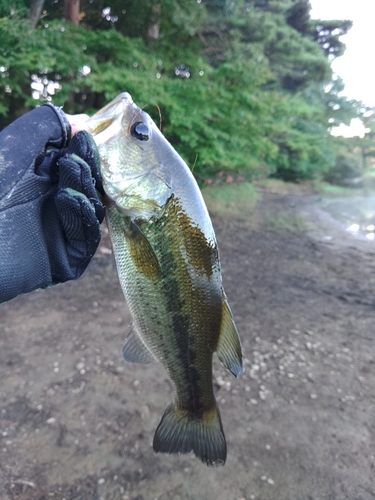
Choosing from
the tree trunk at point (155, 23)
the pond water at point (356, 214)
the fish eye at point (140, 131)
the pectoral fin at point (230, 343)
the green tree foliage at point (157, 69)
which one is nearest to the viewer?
the fish eye at point (140, 131)

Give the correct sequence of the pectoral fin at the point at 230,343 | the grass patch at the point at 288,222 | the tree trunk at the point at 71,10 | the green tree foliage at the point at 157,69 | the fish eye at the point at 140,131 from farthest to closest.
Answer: the grass patch at the point at 288,222
the tree trunk at the point at 71,10
the green tree foliage at the point at 157,69
the pectoral fin at the point at 230,343
the fish eye at the point at 140,131

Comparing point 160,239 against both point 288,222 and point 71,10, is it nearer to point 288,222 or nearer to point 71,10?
point 71,10

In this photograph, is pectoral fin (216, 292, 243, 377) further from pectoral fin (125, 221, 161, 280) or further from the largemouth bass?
pectoral fin (125, 221, 161, 280)

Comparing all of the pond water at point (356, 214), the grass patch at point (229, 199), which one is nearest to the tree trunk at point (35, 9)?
the grass patch at point (229, 199)

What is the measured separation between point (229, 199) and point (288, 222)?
122 inches

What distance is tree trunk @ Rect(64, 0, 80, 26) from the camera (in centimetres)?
783

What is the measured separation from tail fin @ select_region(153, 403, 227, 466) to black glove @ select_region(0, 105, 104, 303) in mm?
983

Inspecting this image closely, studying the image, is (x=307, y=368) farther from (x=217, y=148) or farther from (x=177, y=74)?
(x=177, y=74)

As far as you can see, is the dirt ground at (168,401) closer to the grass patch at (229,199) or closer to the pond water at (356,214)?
the grass patch at (229,199)

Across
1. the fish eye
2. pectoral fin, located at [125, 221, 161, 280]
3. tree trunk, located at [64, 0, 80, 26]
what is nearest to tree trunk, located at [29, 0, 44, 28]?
tree trunk, located at [64, 0, 80, 26]

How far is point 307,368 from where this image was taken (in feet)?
14.8

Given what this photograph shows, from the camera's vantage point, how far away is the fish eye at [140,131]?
168cm

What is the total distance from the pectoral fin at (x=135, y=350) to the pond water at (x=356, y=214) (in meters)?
11.2

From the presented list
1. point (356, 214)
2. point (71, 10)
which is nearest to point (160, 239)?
point (71, 10)
